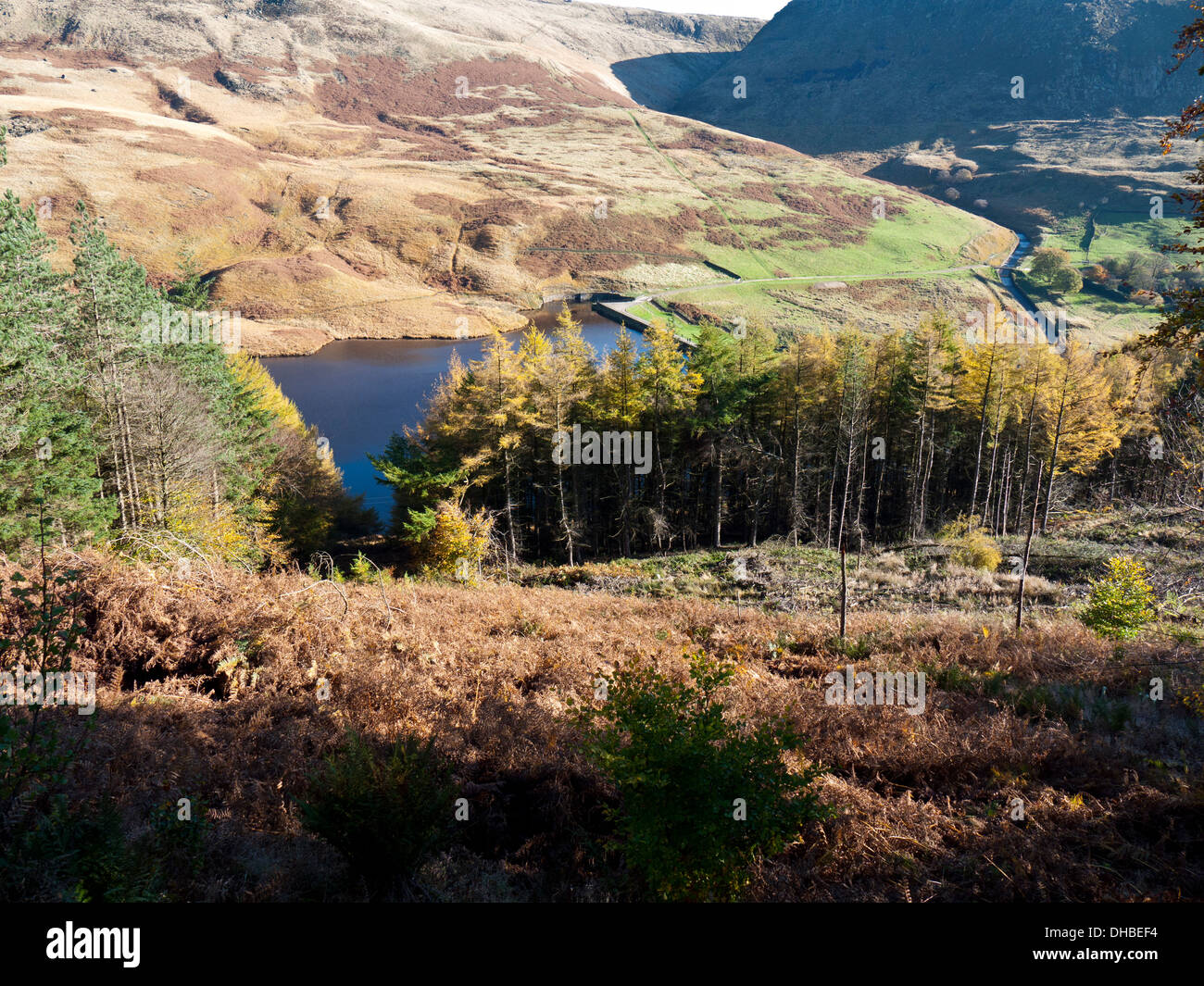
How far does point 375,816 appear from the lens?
498 cm

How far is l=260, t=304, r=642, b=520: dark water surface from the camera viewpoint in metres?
55.3

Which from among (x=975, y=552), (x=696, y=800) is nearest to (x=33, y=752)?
(x=696, y=800)

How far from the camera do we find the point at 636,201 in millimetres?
135375

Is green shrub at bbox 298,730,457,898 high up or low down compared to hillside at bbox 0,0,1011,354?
down

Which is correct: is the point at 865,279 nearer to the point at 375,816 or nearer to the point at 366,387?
the point at 366,387

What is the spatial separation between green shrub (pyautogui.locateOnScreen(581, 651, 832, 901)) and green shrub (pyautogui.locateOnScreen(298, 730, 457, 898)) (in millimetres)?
1542

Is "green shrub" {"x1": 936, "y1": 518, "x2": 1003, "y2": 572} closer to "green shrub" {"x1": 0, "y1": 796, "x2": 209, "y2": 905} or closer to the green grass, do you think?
"green shrub" {"x1": 0, "y1": 796, "x2": 209, "y2": 905}

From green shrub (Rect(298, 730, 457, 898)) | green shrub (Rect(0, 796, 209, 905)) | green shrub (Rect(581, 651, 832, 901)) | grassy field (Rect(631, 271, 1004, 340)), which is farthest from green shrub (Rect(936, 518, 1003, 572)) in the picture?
grassy field (Rect(631, 271, 1004, 340))

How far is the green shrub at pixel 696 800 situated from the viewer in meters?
4.55

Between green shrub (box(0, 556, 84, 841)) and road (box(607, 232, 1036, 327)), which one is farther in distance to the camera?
road (box(607, 232, 1036, 327))

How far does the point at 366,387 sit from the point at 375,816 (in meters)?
70.0

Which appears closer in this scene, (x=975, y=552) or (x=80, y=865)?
(x=80, y=865)

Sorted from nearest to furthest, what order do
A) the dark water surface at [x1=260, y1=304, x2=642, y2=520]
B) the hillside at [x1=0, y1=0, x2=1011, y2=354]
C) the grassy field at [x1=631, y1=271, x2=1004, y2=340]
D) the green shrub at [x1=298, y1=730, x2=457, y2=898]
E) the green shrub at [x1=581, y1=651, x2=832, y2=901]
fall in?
the green shrub at [x1=581, y1=651, x2=832, y2=901] → the green shrub at [x1=298, y1=730, x2=457, y2=898] → the dark water surface at [x1=260, y1=304, x2=642, y2=520] → the grassy field at [x1=631, y1=271, x2=1004, y2=340] → the hillside at [x1=0, y1=0, x2=1011, y2=354]
